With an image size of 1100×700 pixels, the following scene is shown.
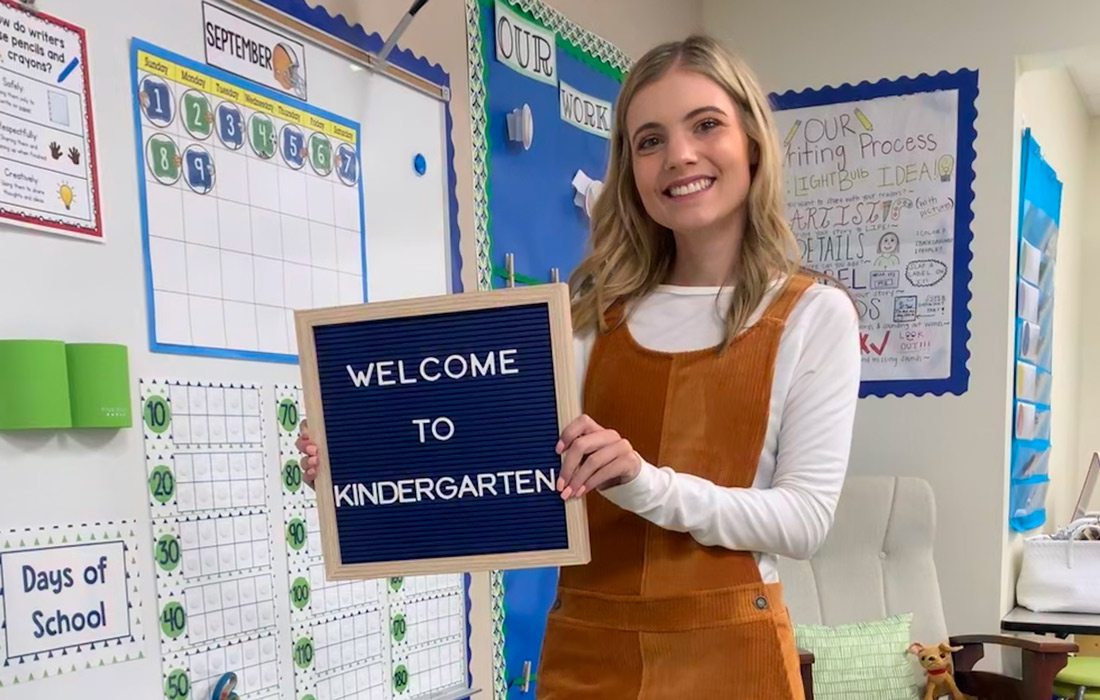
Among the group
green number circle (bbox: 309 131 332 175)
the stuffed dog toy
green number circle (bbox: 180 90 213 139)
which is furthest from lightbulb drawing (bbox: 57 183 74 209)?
the stuffed dog toy

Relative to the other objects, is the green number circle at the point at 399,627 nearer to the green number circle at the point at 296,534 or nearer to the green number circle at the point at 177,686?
the green number circle at the point at 296,534

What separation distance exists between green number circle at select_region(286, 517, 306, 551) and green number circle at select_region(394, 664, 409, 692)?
0.33m

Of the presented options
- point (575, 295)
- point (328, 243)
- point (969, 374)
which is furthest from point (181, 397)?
point (969, 374)

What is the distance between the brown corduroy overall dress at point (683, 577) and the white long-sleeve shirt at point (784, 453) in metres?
0.02

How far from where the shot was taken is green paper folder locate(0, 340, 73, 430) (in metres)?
1.03

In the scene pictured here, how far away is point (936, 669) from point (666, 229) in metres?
1.71

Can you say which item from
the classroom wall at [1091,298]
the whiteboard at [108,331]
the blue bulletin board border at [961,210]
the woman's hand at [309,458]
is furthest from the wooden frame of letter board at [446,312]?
the classroom wall at [1091,298]

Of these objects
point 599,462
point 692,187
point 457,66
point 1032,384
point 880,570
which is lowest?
point 880,570

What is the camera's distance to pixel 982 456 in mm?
2670

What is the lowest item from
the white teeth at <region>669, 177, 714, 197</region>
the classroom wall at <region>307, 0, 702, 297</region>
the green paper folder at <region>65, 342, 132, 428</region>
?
the green paper folder at <region>65, 342, 132, 428</region>

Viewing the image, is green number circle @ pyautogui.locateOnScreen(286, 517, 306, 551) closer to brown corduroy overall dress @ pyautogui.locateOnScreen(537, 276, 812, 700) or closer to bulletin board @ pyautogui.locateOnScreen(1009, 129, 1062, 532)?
brown corduroy overall dress @ pyautogui.locateOnScreen(537, 276, 812, 700)

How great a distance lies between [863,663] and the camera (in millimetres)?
2389

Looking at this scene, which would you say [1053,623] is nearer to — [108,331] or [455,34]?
[455,34]

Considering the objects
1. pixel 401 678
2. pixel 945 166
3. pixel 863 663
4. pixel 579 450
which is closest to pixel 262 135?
pixel 579 450
